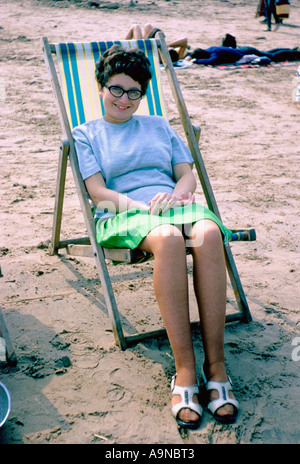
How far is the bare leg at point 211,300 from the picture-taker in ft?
7.39

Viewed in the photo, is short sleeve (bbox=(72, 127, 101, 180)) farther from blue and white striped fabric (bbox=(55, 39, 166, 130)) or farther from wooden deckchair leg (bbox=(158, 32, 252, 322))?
wooden deckchair leg (bbox=(158, 32, 252, 322))

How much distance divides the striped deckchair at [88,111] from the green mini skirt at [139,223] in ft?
0.30

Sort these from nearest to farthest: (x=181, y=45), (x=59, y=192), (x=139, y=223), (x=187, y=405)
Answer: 1. (x=187, y=405)
2. (x=139, y=223)
3. (x=59, y=192)
4. (x=181, y=45)

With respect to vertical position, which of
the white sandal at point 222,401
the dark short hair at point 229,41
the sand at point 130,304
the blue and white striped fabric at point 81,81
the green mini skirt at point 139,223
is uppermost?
the blue and white striped fabric at point 81,81

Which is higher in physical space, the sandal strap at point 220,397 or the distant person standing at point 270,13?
the distant person standing at point 270,13

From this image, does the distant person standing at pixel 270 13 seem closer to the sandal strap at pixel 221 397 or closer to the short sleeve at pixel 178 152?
the short sleeve at pixel 178 152

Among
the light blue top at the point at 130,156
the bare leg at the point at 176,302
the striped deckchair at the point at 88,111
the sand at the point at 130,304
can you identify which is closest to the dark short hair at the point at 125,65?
the light blue top at the point at 130,156

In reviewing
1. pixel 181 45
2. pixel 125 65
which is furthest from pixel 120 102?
pixel 181 45

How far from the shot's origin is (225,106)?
709cm

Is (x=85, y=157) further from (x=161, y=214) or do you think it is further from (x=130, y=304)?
(x=130, y=304)

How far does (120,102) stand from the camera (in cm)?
274

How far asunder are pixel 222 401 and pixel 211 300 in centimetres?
43

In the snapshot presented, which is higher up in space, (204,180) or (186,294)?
(204,180)

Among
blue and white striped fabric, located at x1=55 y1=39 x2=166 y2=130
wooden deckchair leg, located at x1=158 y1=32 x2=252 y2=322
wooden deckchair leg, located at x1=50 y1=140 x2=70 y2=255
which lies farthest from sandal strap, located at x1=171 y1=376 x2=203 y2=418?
blue and white striped fabric, located at x1=55 y1=39 x2=166 y2=130
